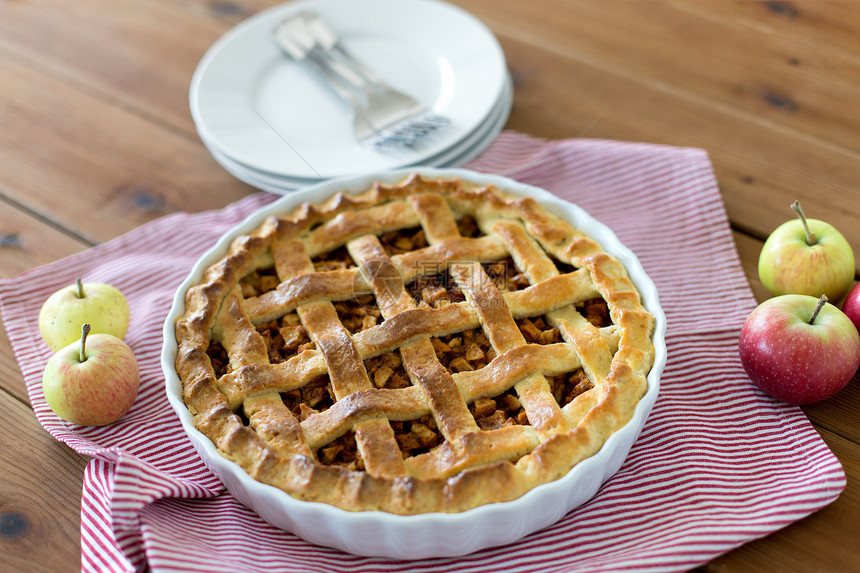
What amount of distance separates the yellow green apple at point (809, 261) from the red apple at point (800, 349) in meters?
0.13

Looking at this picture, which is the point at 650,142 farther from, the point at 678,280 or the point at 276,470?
the point at 276,470

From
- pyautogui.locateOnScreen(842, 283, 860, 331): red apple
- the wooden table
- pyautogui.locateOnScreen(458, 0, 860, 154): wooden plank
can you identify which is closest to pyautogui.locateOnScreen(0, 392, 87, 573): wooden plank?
the wooden table

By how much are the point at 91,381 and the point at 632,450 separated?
102cm

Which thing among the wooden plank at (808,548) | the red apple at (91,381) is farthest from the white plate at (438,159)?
the wooden plank at (808,548)

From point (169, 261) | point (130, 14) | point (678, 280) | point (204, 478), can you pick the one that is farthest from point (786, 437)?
point (130, 14)

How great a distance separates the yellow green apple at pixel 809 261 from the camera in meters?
1.69

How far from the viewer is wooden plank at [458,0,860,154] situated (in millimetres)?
2254

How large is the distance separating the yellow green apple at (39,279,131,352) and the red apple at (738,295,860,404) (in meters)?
1.29

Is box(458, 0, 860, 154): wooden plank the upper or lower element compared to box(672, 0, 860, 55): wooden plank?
lower

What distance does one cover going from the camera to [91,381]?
1.54 metres

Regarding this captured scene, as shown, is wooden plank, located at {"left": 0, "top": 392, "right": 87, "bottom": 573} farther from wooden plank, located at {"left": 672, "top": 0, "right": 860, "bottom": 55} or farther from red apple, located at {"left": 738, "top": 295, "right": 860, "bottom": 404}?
wooden plank, located at {"left": 672, "top": 0, "right": 860, "bottom": 55}

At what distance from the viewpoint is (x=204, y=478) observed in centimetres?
152

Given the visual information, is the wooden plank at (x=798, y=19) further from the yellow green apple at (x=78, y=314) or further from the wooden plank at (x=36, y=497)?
the wooden plank at (x=36, y=497)

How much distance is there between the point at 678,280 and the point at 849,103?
0.84m
